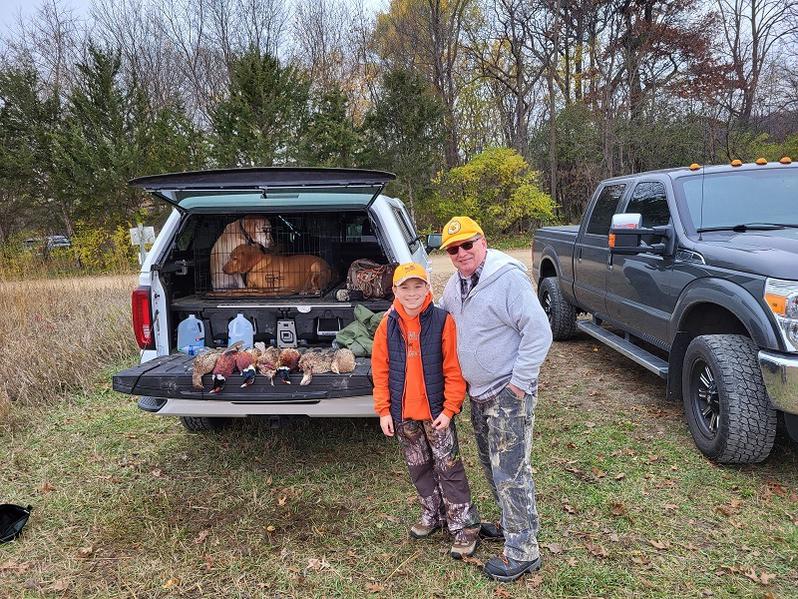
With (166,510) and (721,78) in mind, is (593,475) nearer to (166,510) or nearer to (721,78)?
(166,510)

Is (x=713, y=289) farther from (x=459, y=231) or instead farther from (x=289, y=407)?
(x=289, y=407)

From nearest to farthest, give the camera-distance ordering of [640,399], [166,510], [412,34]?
[166,510] → [640,399] → [412,34]

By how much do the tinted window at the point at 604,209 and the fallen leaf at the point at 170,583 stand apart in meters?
4.76

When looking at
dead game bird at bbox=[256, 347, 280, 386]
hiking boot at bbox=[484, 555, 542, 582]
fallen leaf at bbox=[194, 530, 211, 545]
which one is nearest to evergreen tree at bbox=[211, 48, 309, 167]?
dead game bird at bbox=[256, 347, 280, 386]

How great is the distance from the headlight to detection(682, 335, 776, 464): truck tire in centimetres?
41

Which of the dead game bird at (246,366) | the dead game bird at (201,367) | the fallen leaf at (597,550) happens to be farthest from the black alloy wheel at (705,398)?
the dead game bird at (201,367)

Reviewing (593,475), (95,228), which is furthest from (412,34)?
(593,475)

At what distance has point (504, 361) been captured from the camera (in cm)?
259

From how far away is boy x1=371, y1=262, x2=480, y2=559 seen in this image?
2.76 meters

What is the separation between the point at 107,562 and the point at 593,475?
2980mm

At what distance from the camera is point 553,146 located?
2327 centimetres

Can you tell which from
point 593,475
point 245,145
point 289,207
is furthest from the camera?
point 245,145

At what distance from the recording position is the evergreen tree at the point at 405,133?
20.5 meters

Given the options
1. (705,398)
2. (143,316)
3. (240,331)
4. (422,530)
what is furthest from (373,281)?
(705,398)
